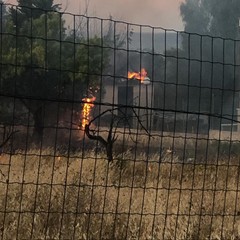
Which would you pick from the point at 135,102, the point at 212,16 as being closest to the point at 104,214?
the point at 135,102

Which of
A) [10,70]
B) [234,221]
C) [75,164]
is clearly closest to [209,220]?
[234,221]

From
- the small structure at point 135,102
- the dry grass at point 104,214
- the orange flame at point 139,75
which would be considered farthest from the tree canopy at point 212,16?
the dry grass at point 104,214

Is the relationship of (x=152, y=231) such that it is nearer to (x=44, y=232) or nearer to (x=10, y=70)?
(x=44, y=232)

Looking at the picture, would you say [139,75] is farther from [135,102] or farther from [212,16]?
[212,16]

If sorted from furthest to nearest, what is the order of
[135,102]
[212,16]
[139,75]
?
1. [212,16]
2. [135,102]
3. [139,75]

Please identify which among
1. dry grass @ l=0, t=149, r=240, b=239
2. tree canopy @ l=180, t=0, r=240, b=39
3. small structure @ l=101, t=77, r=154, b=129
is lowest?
dry grass @ l=0, t=149, r=240, b=239

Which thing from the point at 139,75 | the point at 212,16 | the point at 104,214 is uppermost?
the point at 212,16

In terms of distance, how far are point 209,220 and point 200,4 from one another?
31.6 meters

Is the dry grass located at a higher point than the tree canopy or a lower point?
lower

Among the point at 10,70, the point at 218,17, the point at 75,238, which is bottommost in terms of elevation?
the point at 75,238

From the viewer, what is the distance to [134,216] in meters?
4.59

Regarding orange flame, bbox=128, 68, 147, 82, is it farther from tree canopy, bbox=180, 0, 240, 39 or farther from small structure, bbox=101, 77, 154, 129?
tree canopy, bbox=180, 0, 240, 39

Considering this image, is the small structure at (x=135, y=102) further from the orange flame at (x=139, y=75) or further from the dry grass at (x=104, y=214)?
the dry grass at (x=104, y=214)

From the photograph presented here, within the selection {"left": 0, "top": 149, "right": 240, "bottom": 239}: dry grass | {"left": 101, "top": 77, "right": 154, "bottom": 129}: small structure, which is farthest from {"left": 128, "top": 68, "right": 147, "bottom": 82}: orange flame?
{"left": 0, "top": 149, "right": 240, "bottom": 239}: dry grass
